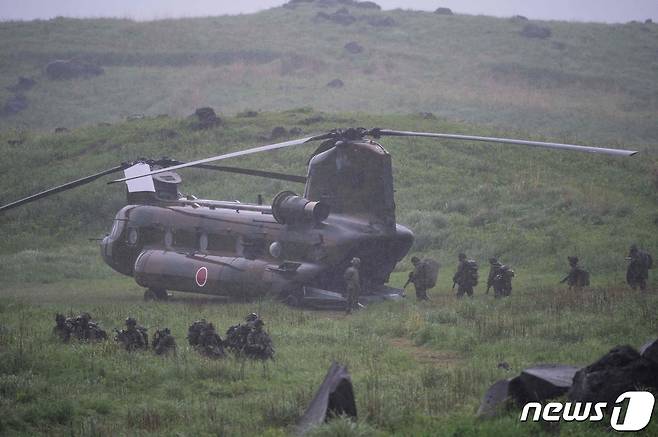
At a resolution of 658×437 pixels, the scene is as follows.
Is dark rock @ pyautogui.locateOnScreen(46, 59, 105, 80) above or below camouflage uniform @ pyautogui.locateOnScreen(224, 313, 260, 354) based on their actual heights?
above

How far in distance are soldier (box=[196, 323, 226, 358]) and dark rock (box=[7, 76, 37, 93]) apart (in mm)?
59615

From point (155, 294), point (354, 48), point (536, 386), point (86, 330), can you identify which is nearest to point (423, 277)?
point (155, 294)

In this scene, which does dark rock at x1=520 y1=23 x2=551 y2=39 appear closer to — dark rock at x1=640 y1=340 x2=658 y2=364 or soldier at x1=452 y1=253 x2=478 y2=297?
soldier at x1=452 y1=253 x2=478 y2=297

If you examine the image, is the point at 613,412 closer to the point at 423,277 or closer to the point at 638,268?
the point at 638,268

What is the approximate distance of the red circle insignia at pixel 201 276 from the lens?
21922mm

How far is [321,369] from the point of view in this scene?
14578 mm

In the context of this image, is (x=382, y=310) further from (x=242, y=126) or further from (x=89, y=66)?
(x=89, y=66)

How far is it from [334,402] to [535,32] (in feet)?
265

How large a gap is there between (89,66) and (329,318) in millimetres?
59808

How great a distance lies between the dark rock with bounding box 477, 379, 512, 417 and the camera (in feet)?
35.1

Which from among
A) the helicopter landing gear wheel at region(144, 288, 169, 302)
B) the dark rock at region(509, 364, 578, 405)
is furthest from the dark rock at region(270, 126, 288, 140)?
the dark rock at region(509, 364, 578, 405)

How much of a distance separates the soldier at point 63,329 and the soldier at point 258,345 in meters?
3.41

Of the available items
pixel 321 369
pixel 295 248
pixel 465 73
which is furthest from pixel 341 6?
pixel 321 369

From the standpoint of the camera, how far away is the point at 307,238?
20.8 meters
